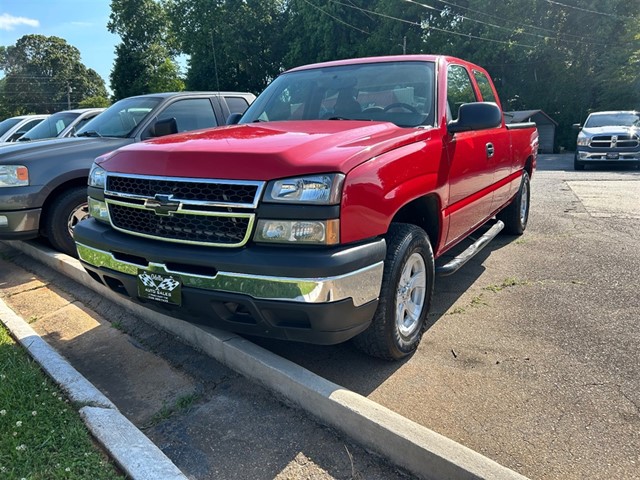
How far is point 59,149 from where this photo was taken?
529 cm

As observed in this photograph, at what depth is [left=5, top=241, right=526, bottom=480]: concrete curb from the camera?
2060 mm

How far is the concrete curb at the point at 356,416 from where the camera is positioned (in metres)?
2.06

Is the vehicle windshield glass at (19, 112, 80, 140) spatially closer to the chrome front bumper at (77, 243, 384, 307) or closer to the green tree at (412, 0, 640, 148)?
the chrome front bumper at (77, 243, 384, 307)

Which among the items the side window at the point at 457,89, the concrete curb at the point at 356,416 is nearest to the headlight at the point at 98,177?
the concrete curb at the point at 356,416

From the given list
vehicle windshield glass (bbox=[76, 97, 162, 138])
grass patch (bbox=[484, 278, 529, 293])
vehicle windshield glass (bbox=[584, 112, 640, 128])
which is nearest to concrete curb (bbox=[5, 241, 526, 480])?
grass patch (bbox=[484, 278, 529, 293])

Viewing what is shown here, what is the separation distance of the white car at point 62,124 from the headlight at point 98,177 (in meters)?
4.54

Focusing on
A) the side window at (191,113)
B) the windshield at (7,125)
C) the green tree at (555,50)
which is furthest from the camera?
the green tree at (555,50)

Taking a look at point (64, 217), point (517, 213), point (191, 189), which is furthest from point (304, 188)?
point (517, 213)

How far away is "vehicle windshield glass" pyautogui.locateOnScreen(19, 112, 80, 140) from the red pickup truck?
533 centimetres

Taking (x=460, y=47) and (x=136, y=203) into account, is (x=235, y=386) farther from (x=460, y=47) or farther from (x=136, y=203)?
(x=460, y=47)

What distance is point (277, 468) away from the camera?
2277 mm

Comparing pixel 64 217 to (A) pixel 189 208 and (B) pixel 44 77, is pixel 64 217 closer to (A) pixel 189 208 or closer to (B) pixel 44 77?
(A) pixel 189 208

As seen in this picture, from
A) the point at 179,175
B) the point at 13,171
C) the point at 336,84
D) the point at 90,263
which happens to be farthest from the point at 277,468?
the point at 13,171

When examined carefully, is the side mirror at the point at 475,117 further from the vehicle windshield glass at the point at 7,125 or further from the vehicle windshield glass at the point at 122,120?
the vehicle windshield glass at the point at 7,125
